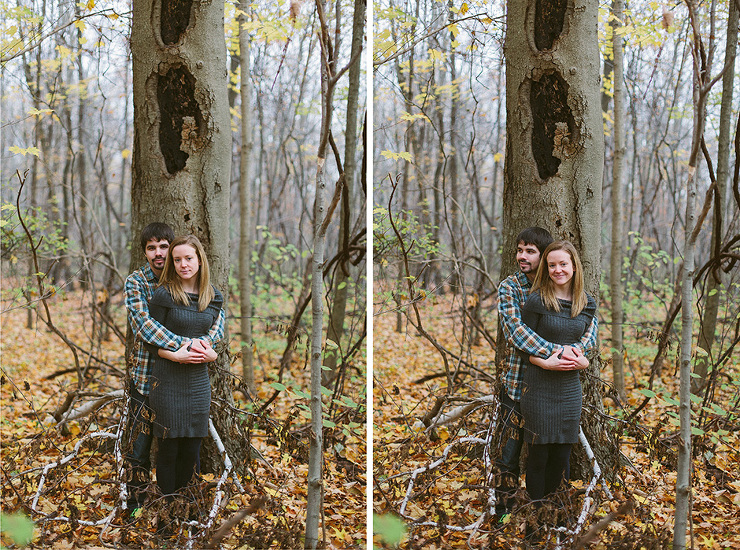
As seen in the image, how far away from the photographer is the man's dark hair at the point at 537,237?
216 cm

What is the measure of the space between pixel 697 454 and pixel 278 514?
1.83 metres

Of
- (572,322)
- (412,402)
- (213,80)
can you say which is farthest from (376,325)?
(213,80)

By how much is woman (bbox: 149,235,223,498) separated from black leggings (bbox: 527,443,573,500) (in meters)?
1.32

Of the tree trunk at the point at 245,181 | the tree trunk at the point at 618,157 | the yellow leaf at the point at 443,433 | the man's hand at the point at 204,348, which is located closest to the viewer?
the man's hand at the point at 204,348

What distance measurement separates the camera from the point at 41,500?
92.2 inches

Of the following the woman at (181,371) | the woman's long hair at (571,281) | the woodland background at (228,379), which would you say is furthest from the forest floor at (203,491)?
the woman's long hair at (571,281)

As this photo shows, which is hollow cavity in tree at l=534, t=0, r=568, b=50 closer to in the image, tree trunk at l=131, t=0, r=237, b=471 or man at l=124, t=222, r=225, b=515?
tree trunk at l=131, t=0, r=237, b=471

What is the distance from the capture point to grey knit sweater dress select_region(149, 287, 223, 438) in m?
2.13

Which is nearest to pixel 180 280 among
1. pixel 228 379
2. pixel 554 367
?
pixel 228 379

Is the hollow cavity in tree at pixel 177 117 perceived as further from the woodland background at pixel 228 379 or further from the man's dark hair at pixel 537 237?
the man's dark hair at pixel 537 237

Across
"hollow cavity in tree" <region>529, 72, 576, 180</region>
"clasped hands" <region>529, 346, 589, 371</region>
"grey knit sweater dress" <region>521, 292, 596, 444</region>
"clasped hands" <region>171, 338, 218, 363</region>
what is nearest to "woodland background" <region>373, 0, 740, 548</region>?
"hollow cavity in tree" <region>529, 72, 576, 180</region>

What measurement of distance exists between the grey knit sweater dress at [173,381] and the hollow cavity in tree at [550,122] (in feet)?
5.04

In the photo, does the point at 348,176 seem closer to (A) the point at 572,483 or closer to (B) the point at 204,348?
(B) the point at 204,348

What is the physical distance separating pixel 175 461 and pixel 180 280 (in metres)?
0.74
